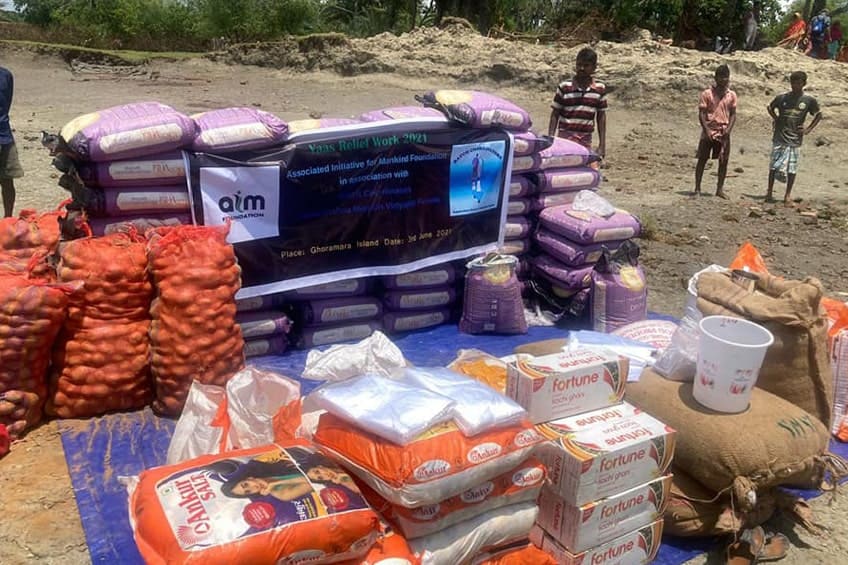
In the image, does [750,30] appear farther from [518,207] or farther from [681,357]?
[681,357]

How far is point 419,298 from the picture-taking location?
457 centimetres

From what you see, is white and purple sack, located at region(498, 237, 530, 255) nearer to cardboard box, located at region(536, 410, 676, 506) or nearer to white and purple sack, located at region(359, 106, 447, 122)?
white and purple sack, located at region(359, 106, 447, 122)

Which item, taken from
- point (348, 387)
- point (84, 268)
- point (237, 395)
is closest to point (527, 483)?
point (348, 387)

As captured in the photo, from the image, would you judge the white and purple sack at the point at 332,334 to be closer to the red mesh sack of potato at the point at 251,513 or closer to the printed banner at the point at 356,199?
the printed banner at the point at 356,199

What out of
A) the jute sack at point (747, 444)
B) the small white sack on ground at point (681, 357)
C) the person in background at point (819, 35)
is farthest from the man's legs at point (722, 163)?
the person in background at point (819, 35)

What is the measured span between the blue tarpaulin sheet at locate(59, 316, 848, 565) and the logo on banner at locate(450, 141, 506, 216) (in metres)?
1.11

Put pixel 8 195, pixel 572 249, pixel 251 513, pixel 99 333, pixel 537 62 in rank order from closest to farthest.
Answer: pixel 251 513 < pixel 99 333 < pixel 572 249 < pixel 8 195 < pixel 537 62

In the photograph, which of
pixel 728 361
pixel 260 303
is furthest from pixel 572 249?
pixel 728 361

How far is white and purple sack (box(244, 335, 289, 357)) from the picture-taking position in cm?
408

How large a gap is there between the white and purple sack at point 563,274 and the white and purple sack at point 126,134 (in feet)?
8.00

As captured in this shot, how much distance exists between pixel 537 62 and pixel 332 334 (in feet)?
49.3

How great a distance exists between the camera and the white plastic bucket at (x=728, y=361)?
263cm

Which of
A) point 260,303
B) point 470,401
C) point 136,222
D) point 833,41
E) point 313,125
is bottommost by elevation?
point 260,303

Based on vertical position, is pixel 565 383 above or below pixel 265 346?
above
